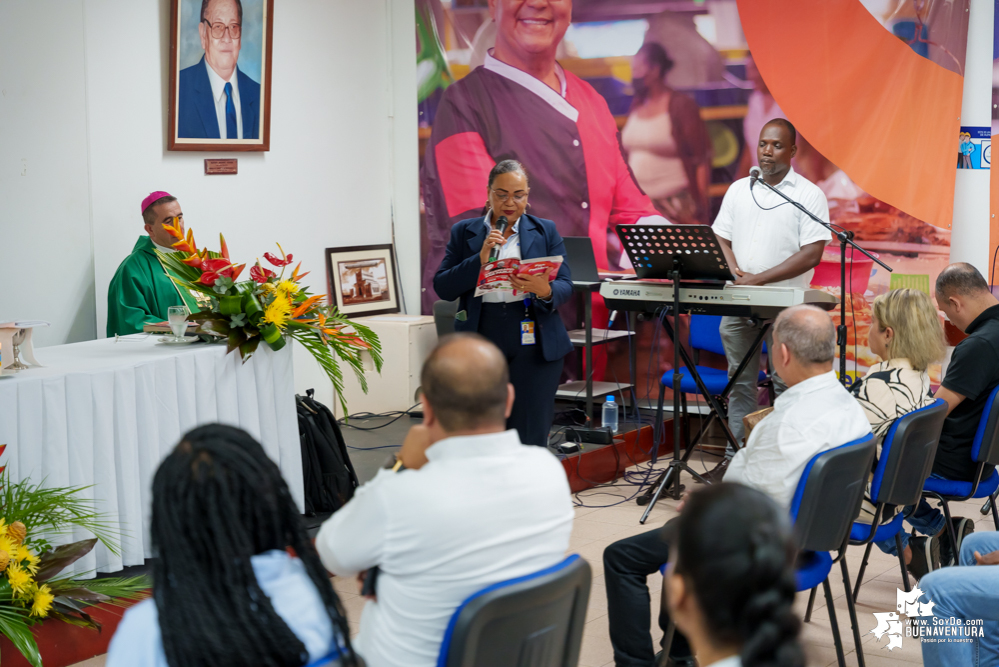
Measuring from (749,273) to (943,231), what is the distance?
114 centimetres

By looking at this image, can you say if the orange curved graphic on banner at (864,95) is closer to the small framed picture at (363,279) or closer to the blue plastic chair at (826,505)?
the small framed picture at (363,279)

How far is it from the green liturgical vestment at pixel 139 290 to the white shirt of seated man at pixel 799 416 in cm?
297

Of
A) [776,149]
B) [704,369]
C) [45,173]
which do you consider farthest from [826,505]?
[45,173]

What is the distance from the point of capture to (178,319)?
3.72 m

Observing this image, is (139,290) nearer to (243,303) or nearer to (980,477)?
(243,303)

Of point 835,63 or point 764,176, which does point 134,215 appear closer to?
point 764,176

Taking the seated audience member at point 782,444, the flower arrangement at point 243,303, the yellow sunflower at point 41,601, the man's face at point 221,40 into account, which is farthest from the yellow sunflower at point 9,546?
the man's face at point 221,40

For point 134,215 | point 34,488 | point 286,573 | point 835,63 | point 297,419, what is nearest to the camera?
point 286,573

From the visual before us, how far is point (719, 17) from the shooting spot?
594cm

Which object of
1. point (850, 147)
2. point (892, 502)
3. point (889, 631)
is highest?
point (850, 147)

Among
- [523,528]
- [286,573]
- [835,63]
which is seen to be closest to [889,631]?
[523,528]

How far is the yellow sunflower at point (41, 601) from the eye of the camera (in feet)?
9.23

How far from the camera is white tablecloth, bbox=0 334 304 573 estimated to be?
305cm

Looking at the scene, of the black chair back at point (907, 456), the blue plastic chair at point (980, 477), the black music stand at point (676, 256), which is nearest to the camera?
the black chair back at point (907, 456)
